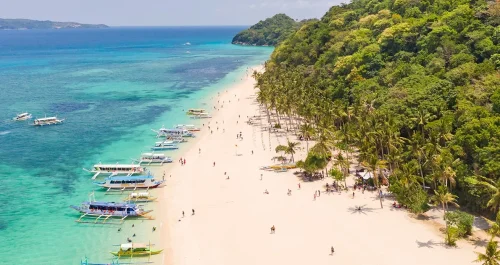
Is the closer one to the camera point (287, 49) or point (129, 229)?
point (129, 229)

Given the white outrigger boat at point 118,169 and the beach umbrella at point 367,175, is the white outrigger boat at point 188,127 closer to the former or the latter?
the white outrigger boat at point 118,169

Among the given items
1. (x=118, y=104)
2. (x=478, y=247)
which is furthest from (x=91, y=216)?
(x=118, y=104)

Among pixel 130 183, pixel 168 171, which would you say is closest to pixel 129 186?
pixel 130 183

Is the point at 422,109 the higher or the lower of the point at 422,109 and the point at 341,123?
the higher

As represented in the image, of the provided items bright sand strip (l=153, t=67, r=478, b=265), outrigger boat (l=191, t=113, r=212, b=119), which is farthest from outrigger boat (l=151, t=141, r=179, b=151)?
outrigger boat (l=191, t=113, r=212, b=119)

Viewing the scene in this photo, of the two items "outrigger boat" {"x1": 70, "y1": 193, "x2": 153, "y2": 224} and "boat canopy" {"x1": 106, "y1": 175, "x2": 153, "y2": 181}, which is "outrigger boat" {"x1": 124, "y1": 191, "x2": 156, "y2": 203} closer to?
"outrigger boat" {"x1": 70, "y1": 193, "x2": 153, "y2": 224}

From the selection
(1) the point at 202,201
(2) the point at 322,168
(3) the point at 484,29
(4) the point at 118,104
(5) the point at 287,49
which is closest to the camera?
(1) the point at 202,201

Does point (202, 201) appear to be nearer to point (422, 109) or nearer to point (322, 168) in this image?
point (322, 168)
